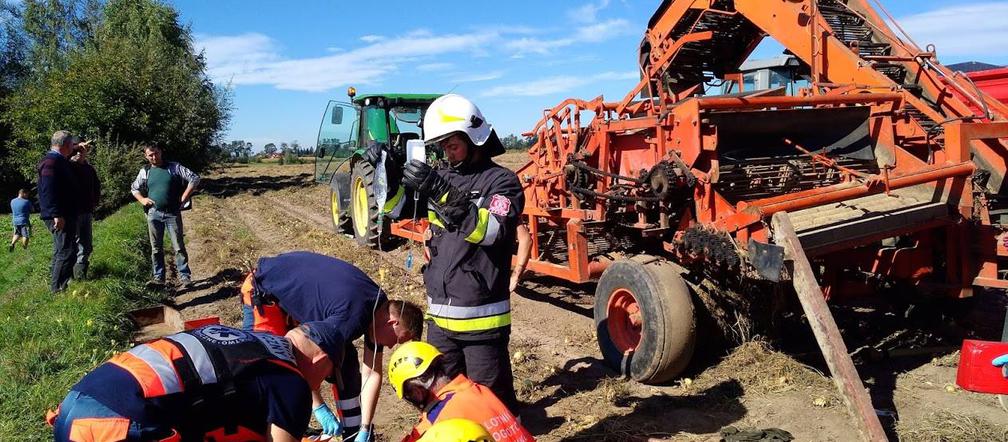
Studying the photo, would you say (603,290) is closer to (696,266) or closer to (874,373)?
(696,266)

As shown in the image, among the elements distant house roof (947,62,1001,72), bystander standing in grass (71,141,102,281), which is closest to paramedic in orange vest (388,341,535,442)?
bystander standing in grass (71,141,102,281)

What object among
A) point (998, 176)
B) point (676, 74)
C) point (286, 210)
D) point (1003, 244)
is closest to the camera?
point (1003, 244)

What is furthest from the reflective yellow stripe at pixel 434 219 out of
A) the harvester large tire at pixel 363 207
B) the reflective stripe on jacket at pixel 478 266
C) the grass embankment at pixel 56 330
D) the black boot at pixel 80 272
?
the harvester large tire at pixel 363 207

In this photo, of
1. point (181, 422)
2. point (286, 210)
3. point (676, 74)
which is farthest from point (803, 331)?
point (286, 210)

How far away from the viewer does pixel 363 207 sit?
33.6 ft

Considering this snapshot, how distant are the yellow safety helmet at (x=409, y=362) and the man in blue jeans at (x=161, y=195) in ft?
18.7

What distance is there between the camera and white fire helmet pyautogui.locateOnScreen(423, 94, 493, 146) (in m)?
3.04

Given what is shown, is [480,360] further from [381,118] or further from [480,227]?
[381,118]

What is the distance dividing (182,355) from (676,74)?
18.3 feet

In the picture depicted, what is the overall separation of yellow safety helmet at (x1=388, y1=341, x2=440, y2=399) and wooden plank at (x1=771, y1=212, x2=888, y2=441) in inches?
74.3

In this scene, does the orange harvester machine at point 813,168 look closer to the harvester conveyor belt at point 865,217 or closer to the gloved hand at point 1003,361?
the harvester conveyor belt at point 865,217

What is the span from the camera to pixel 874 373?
4582mm

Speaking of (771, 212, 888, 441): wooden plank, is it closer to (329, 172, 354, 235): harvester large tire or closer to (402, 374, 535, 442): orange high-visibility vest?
(402, 374, 535, 442): orange high-visibility vest

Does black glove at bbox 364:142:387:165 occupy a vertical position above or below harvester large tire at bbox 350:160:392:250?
above
